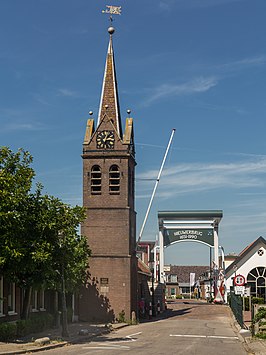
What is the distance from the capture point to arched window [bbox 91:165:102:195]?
44.1m

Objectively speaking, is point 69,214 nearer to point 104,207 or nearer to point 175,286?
point 104,207

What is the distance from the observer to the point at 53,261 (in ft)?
94.7

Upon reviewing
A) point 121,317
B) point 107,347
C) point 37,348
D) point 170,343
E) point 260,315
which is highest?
point 260,315

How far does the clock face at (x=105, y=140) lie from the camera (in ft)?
146

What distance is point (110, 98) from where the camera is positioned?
46812mm

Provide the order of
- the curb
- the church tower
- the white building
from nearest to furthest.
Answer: the curb < the church tower < the white building

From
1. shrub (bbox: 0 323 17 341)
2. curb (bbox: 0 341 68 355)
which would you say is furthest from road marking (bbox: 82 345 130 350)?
shrub (bbox: 0 323 17 341)

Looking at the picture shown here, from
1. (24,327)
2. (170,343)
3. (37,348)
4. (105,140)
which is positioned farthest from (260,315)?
(105,140)

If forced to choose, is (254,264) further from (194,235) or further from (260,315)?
(260,315)

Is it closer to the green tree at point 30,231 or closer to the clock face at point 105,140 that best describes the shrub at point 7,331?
the green tree at point 30,231

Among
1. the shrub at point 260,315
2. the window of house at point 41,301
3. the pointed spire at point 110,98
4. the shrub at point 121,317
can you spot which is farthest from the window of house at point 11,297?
the pointed spire at point 110,98

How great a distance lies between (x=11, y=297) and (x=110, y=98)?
Result: 64.6ft

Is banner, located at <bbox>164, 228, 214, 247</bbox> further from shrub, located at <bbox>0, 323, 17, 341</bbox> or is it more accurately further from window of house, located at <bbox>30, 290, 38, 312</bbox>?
shrub, located at <bbox>0, 323, 17, 341</bbox>

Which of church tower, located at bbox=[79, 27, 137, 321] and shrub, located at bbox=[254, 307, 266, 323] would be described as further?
church tower, located at bbox=[79, 27, 137, 321]
